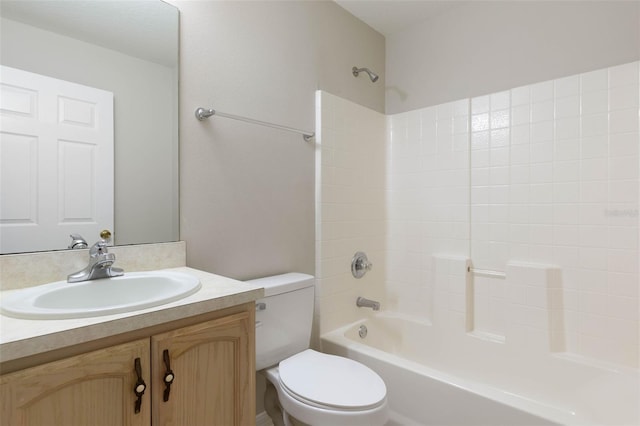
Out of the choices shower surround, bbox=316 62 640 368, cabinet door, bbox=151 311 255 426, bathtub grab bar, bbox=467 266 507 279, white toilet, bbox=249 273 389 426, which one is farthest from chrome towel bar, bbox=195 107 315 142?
bathtub grab bar, bbox=467 266 507 279

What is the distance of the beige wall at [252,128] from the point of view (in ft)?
4.80

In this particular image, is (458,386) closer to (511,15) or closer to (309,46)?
(309,46)

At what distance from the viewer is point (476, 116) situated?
83.5 inches

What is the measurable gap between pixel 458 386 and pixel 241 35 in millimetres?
1852

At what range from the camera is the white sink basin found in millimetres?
783

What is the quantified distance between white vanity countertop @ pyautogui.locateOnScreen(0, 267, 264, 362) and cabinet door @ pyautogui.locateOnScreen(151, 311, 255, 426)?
5 cm

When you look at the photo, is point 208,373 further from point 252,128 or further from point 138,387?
point 252,128

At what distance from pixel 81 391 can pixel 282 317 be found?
0.91 metres

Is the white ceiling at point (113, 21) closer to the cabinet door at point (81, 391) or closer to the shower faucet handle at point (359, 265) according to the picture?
the cabinet door at point (81, 391)

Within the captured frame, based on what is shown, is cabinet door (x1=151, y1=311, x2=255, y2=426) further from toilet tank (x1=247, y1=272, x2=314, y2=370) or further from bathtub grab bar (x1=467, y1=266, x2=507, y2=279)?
bathtub grab bar (x1=467, y1=266, x2=507, y2=279)

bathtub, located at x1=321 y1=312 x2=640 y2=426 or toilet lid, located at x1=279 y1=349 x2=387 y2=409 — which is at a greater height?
toilet lid, located at x1=279 y1=349 x2=387 y2=409

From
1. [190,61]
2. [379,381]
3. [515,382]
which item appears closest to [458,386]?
[379,381]

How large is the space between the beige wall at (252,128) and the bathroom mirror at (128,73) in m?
0.06

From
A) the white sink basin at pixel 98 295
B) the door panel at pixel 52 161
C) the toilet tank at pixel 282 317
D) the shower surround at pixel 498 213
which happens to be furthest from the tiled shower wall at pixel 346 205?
the door panel at pixel 52 161
